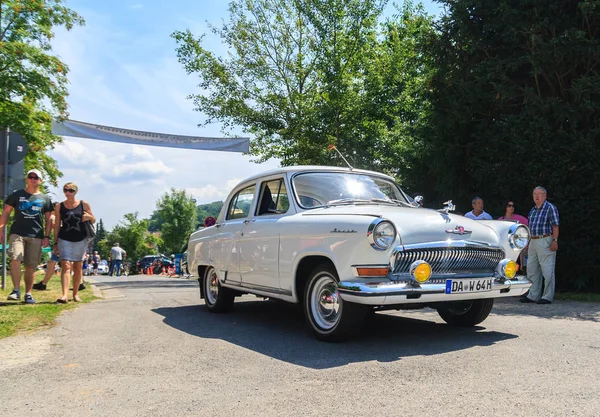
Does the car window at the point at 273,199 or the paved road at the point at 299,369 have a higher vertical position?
the car window at the point at 273,199

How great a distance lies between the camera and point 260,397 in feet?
11.4

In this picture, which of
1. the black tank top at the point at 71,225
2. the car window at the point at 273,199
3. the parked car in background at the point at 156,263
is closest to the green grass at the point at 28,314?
the black tank top at the point at 71,225

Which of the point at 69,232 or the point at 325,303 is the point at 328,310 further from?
the point at 69,232

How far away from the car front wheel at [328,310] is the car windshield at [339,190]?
99 cm

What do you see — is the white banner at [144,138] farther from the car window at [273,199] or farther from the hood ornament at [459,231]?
the hood ornament at [459,231]

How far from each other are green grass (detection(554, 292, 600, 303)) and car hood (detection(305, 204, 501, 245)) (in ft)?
14.5

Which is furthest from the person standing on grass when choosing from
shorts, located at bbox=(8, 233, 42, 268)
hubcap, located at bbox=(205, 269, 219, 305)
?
shorts, located at bbox=(8, 233, 42, 268)

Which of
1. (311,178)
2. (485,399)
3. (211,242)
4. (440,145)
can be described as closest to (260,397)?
(485,399)

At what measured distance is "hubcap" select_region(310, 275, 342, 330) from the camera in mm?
5098

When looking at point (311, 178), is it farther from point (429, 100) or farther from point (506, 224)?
point (429, 100)

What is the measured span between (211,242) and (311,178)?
2070mm

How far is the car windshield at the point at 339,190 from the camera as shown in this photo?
19.7 feet

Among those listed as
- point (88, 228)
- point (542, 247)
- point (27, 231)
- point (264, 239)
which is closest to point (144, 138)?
point (88, 228)

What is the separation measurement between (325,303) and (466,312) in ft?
5.77
